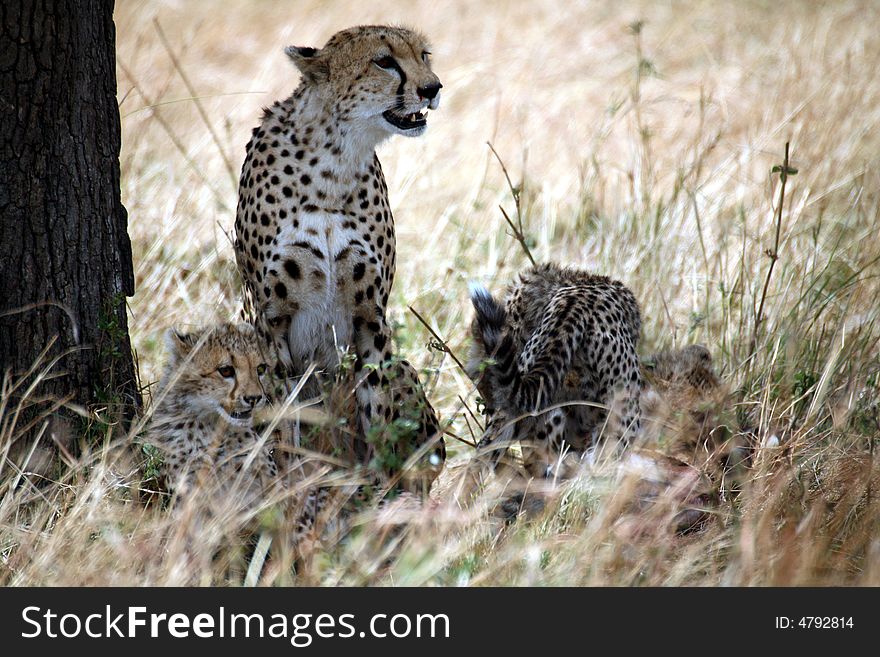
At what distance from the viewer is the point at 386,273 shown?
12.8 ft

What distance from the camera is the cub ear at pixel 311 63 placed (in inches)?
149

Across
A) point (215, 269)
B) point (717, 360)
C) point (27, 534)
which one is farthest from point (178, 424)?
point (717, 360)

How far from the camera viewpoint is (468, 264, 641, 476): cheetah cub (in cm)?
351

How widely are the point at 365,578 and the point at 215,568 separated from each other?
1.25 ft

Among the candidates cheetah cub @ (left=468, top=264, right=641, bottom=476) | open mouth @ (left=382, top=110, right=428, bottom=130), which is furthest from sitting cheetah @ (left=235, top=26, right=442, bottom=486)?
cheetah cub @ (left=468, top=264, right=641, bottom=476)

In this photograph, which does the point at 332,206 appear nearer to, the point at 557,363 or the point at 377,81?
the point at 377,81

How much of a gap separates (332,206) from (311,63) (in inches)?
18.4

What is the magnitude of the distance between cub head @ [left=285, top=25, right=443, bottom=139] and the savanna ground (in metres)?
0.94

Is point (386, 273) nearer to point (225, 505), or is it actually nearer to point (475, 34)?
point (225, 505)

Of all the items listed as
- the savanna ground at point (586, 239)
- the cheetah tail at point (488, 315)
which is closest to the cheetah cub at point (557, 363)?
the cheetah tail at point (488, 315)

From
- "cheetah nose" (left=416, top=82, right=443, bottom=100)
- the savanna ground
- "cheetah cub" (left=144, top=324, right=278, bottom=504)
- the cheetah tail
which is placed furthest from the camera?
"cheetah nose" (left=416, top=82, right=443, bottom=100)

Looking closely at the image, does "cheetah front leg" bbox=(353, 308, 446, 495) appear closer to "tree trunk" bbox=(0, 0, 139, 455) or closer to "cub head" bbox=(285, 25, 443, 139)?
"cub head" bbox=(285, 25, 443, 139)

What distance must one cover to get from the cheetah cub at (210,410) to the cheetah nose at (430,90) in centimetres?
99

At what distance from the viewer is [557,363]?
3.71m
